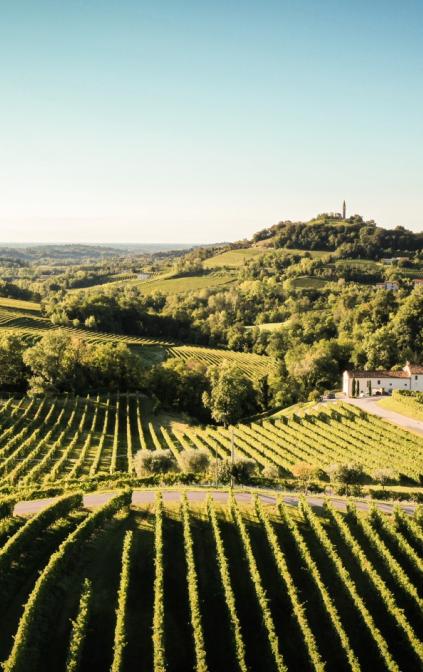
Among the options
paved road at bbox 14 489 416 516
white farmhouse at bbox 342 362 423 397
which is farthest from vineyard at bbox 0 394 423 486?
white farmhouse at bbox 342 362 423 397

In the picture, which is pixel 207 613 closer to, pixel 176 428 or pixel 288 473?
pixel 288 473

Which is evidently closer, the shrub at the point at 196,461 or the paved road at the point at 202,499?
the paved road at the point at 202,499

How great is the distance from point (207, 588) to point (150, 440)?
3363 centimetres

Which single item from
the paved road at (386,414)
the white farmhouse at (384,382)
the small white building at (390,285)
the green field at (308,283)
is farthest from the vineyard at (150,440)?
→ the green field at (308,283)

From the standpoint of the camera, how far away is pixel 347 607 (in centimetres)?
2695

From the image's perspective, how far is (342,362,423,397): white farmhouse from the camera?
75188mm

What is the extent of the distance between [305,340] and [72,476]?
82.1m

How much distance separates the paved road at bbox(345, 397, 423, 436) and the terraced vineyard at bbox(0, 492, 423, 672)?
27.0 metres

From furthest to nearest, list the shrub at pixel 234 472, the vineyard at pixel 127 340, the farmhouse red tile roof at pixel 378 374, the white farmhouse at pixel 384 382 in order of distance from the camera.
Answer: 1. the vineyard at pixel 127 340
2. the farmhouse red tile roof at pixel 378 374
3. the white farmhouse at pixel 384 382
4. the shrub at pixel 234 472

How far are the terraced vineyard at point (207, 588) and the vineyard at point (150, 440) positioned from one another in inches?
447

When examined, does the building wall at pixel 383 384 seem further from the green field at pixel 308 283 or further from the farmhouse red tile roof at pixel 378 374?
the green field at pixel 308 283

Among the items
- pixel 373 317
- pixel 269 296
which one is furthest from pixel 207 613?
pixel 269 296

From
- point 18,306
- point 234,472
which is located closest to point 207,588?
point 234,472

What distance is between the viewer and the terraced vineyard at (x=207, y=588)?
930 inches
